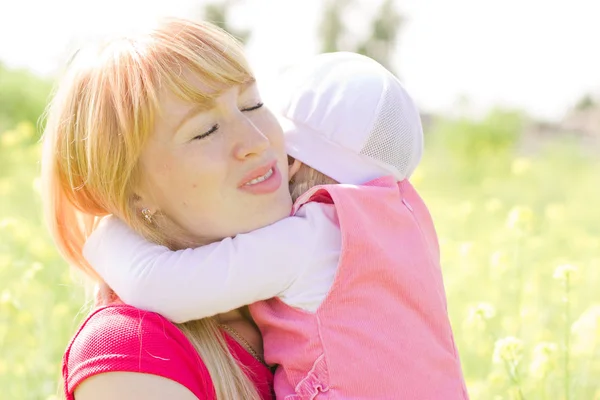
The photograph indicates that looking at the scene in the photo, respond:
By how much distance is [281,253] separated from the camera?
1.50 metres

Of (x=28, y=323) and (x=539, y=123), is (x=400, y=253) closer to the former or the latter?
(x=28, y=323)

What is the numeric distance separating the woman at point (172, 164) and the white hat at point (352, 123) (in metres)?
0.09

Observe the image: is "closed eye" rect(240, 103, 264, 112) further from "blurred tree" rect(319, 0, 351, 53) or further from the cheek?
"blurred tree" rect(319, 0, 351, 53)

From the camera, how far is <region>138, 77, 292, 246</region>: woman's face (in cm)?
157

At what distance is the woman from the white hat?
92 mm

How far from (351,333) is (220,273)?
252mm

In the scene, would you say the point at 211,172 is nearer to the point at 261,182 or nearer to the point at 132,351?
the point at 261,182

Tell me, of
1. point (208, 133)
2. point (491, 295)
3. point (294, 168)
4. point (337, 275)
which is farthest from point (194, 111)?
point (491, 295)

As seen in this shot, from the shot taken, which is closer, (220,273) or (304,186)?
(220,273)

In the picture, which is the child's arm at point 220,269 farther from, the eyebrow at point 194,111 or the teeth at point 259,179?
the eyebrow at point 194,111

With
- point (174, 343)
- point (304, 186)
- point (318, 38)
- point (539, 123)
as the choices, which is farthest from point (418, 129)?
point (318, 38)

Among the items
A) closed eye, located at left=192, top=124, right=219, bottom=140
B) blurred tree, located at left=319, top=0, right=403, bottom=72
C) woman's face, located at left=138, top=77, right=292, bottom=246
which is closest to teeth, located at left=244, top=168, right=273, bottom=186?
woman's face, located at left=138, top=77, right=292, bottom=246

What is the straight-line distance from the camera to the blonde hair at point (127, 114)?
1565 millimetres

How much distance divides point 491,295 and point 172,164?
8.47 feet
